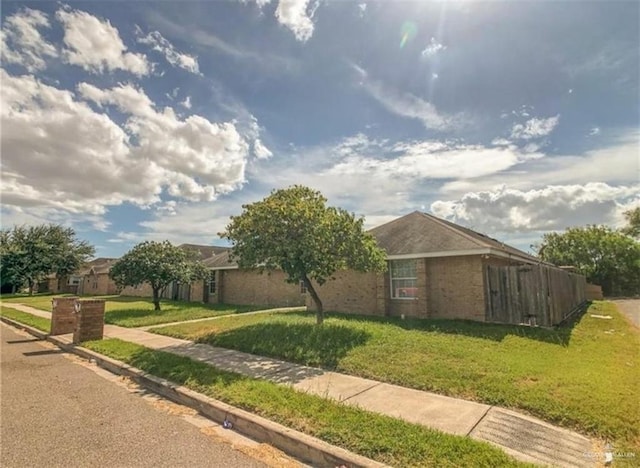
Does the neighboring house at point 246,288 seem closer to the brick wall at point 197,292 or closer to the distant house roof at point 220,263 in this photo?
the distant house roof at point 220,263

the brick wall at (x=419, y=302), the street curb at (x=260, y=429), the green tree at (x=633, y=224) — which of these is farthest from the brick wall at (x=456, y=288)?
the green tree at (x=633, y=224)

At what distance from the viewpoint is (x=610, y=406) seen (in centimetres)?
481

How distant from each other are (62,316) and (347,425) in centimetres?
1160

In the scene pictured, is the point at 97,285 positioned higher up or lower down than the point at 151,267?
lower down

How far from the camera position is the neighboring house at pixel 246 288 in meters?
20.2

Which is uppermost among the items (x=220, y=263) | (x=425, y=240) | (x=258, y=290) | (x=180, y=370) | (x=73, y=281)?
(x=425, y=240)

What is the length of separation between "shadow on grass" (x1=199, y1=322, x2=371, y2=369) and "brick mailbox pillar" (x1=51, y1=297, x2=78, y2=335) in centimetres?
→ 531

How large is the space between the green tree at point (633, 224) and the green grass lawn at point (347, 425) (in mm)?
50986

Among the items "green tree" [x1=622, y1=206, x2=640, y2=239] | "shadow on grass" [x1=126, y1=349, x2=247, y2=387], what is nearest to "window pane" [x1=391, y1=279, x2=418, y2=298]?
"shadow on grass" [x1=126, y1=349, x2=247, y2=387]

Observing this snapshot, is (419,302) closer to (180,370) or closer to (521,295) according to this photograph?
(521,295)

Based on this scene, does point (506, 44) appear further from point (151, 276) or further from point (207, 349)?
point (151, 276)

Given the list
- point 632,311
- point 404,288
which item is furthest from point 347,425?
point 632,311

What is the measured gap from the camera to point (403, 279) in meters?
14.0

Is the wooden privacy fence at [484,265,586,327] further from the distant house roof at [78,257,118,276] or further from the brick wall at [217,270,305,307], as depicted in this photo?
the distant house roof at [78,257,118,276]
